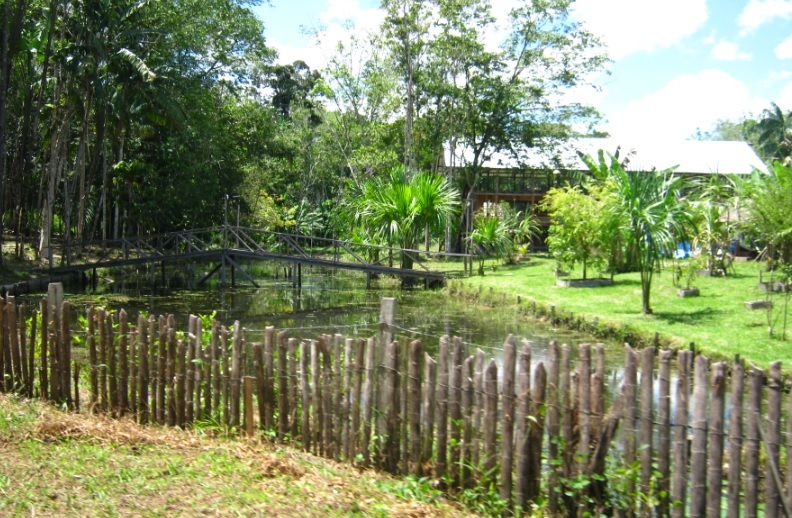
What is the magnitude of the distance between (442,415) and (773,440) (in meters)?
2.11

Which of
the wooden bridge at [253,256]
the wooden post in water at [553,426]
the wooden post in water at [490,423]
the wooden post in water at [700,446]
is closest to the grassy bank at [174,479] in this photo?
the wooden post in water at [490,423]

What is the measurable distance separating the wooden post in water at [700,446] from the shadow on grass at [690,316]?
35.0 feet

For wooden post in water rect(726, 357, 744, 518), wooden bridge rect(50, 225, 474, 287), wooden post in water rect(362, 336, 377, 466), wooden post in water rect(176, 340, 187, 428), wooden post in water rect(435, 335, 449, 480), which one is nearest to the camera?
wooden post in water rect(726, 357, 744, 518)

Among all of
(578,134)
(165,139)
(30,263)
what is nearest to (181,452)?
(30,263)

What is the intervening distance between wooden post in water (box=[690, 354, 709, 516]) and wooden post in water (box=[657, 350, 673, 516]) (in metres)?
0.14

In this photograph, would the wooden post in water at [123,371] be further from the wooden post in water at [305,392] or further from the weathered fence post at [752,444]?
the weathered fence post at [752,444]

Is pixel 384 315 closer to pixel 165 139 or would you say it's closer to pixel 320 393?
pixel 320 393

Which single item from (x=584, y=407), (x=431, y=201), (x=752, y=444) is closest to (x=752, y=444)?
(x=752, y=444)

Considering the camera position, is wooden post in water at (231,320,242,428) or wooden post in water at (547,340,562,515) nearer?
wooden post in water at (547,340,562,515)

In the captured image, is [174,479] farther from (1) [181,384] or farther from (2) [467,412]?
(2) [467,412]

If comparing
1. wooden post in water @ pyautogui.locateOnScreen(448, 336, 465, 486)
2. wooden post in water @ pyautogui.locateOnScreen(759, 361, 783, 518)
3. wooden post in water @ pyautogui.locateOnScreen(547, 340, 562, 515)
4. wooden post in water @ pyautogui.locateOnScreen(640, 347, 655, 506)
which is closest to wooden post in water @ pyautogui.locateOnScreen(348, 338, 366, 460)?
wooden post in water @ pyautogui.locateOnScreen(448, 336, 465, 486)

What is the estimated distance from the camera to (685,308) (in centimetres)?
1622

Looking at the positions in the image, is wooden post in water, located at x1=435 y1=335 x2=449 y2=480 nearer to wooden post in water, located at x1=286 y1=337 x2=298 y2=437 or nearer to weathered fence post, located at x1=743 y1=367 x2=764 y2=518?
wooden post in water, located at x1=286 y1=337 x2=298 y2=437

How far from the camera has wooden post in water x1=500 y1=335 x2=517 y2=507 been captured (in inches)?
195
